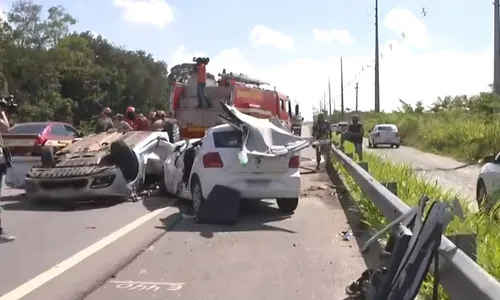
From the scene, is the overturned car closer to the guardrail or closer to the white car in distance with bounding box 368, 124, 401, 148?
the guardrail

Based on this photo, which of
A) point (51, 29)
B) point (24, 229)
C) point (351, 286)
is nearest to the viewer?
point (351, 286)

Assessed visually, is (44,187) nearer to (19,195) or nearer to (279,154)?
(19,195)

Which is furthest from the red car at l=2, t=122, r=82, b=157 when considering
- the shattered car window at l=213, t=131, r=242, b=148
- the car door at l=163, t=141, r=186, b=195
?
the shattered car window at l=213, t=131, r=242, b=148

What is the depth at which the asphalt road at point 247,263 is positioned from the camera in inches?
261

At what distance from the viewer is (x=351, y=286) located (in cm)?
654

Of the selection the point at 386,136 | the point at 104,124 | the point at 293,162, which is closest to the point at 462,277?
the point at 293,162

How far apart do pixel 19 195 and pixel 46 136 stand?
2.35 metres

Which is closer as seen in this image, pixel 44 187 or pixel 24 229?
pixel 24 229

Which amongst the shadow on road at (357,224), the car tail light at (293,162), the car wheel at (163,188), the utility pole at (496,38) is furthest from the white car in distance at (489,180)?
the utility pole at (496,38)

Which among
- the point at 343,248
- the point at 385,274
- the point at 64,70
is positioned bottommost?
the point at 343,248

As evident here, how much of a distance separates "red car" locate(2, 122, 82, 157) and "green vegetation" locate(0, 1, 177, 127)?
2768 cm

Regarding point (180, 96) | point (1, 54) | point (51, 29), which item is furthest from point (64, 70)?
point (180, 96)

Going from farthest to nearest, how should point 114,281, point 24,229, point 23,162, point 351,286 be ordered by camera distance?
point 23,162 → point 24,229 → point 114,281 → point 351,286

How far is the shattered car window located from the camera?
37.1 feet
